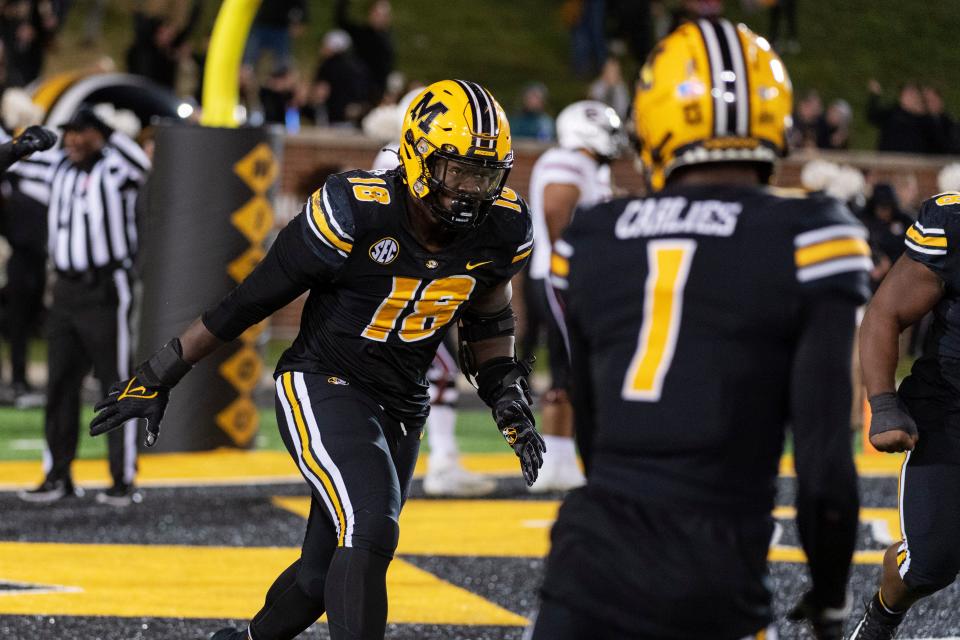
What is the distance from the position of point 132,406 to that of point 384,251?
0.76 meters

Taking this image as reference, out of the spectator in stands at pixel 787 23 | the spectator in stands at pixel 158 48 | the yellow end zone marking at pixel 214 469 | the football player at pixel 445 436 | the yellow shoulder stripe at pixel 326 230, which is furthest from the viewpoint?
the spectator in stands at pixel 787 23

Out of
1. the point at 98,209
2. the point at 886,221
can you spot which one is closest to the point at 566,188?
the point at 98,209

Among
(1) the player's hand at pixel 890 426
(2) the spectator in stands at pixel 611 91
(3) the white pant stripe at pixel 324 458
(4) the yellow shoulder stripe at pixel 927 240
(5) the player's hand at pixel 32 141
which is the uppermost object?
(4) the yellow shoulder stripe at pixel 927 240

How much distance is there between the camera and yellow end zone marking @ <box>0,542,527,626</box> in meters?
5.68

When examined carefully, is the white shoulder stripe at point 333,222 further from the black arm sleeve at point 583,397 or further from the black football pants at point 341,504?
the black arm sleeve at point 583,397

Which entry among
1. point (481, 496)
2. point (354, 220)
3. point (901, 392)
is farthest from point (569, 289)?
point (481, 496)

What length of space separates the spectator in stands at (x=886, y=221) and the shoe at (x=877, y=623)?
24.9ft

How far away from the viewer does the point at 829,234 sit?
253 cm

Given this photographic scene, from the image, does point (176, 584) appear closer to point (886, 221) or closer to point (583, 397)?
point (583, 397)

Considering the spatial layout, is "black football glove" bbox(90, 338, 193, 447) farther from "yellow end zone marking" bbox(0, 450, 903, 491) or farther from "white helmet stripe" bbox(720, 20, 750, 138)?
"yellow end zone marking" bbox(0, 450, 903, 491)

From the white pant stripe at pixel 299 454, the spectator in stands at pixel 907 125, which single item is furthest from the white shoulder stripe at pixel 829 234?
the spectator in stands at pixel 907 125

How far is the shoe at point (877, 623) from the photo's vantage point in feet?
14.9

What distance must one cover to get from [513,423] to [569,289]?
5.25ft

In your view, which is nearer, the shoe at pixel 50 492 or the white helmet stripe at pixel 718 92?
the white helmet stripe at pixel 718 92
